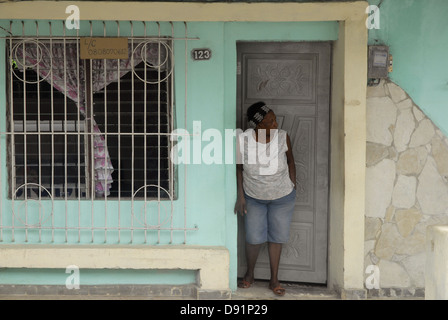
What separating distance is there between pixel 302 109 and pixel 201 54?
1.10 m

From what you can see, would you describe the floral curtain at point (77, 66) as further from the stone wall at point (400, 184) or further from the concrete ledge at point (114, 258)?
the stone wall at point (400, 184)

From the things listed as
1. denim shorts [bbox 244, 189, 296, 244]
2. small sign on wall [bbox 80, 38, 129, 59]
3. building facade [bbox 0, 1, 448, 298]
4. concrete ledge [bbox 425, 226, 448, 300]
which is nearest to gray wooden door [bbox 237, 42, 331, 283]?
building facade [bbox 0, 1, 448, 298]

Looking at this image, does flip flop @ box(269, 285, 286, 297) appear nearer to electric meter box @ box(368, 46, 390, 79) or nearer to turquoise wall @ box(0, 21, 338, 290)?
turquoise wall @ box(0, 21, 338, 290)

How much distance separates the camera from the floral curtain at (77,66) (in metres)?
5.71

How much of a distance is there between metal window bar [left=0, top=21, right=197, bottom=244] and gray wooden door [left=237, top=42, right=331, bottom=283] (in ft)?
2.74

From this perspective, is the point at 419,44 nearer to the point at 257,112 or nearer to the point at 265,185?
the point at 257,112

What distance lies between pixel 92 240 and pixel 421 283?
10.00 ft

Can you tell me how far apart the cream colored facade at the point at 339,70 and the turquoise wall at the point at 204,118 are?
0.46 ft

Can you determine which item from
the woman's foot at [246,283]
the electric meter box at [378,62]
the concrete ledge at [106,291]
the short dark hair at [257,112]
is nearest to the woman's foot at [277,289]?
the woman's foot at [246,283]

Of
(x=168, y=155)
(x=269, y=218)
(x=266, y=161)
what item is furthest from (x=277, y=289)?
(x=168, y=155)

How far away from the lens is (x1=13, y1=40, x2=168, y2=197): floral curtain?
571 cm

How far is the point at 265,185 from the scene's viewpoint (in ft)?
18.8

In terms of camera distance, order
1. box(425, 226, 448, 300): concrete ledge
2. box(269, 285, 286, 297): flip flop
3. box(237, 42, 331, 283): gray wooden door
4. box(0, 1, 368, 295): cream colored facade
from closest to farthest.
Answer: box(425, 226, 448, 300): concrete ledge, box(0, 1, 368, 295): cream colored facade, box(269, 285, 286, 297): flip flop, box(237, 42, 331, 283): gray wooden door

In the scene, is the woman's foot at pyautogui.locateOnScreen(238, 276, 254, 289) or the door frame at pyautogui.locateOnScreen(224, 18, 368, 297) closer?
the door frame at pyautogui.locateOnScreen(224, 18, 368, 297)
